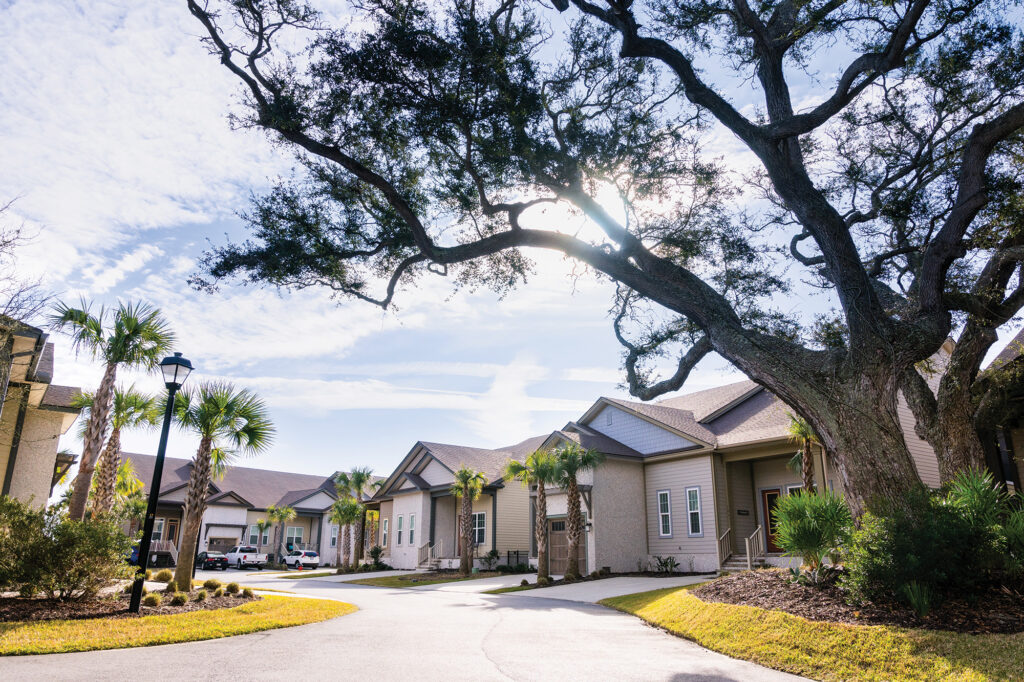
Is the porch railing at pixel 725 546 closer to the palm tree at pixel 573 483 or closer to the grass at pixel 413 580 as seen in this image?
the palm tree at pixel 573 483

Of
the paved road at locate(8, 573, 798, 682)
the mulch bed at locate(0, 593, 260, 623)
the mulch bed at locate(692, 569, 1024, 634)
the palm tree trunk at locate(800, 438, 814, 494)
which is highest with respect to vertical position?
the palm tree trunk at locate(800, 438, 814, 494)

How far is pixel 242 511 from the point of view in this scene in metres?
45.0

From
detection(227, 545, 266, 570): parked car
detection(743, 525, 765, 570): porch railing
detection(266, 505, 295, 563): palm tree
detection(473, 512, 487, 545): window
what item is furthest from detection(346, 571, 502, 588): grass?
detection(266, 505, 295, 563): palm tree

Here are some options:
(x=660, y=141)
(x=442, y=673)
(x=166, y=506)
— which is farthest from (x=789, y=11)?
(x=166, y=506)

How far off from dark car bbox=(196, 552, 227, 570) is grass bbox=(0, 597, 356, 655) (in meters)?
27.3

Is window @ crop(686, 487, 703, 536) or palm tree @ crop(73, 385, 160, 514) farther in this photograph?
window @ crop(686, 487, 703, 536)

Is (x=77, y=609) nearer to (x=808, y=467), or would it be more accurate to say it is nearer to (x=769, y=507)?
(x=808, y=467)

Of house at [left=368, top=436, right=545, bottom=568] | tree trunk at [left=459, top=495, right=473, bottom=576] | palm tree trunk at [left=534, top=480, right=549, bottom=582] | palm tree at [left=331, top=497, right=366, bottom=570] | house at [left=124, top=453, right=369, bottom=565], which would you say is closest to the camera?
palm tree trunk at [left=534, top=480, right=549, bottom=582]

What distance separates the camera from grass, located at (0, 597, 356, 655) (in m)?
8.52

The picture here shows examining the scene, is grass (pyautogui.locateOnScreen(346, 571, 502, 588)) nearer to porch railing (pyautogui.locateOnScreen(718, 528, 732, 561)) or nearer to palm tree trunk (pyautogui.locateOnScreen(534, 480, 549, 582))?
palm tree trunk (pyautogui.locateOnScreen(534, 480, 549, 582))

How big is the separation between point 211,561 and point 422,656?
3361 centimetres

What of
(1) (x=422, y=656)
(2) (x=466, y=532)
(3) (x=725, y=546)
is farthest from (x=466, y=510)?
(1) (x=422, y=656)

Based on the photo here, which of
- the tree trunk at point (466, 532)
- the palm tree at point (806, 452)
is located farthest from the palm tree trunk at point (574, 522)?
the palm tree at point (806, 452)

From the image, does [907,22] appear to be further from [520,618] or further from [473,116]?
[520,618]
